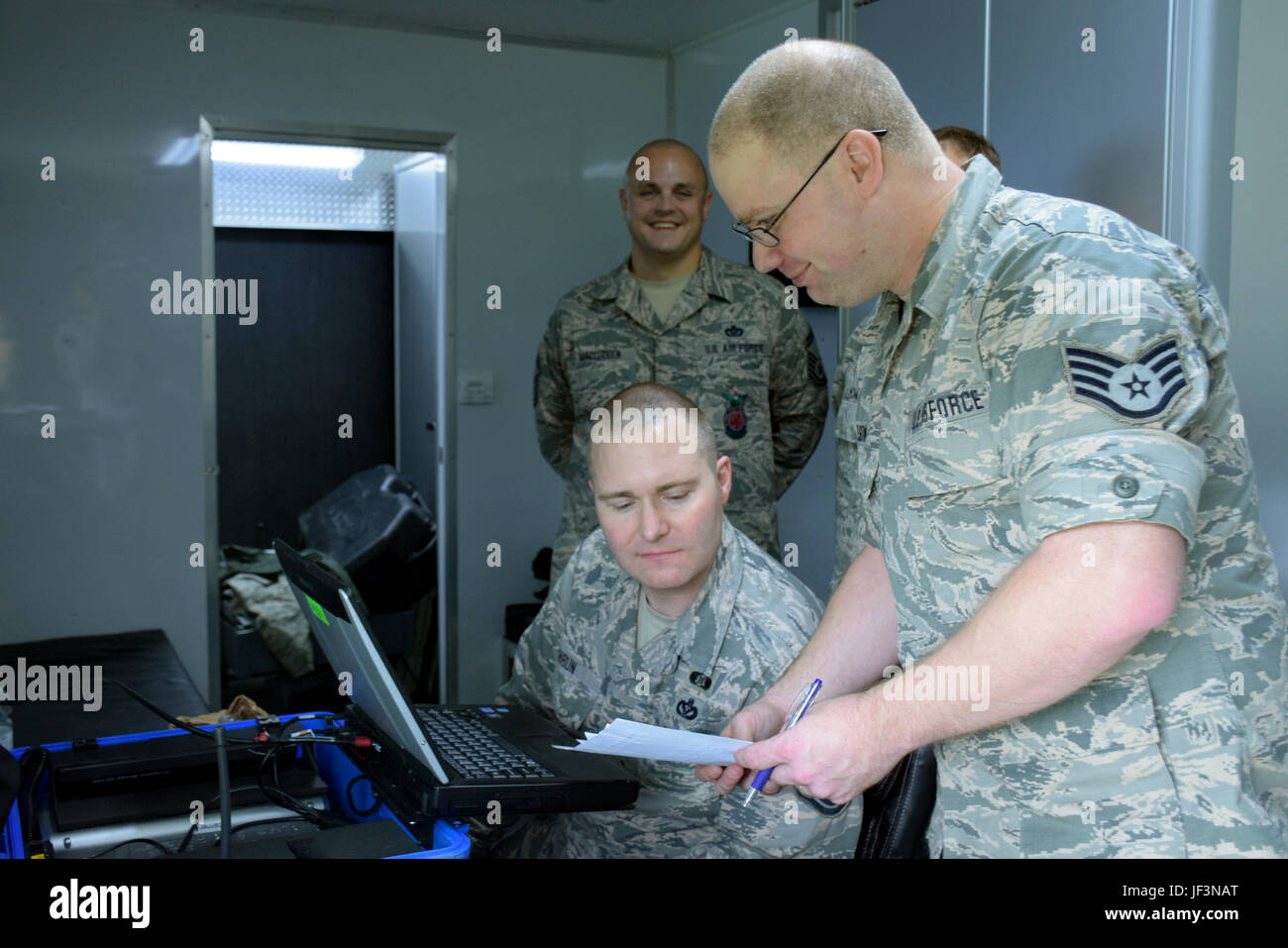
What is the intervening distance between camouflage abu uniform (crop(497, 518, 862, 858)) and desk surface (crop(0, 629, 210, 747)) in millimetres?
911

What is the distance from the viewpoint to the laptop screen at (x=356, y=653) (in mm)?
1160

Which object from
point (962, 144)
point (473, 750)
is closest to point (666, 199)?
point (962, 144)

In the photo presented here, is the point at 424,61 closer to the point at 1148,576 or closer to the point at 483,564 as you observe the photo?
the point at 483,564

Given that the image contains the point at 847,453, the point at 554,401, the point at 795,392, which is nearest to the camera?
the point at 847,453

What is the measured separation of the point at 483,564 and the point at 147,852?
3.20 metres

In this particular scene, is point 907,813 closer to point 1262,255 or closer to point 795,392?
point 1262,255

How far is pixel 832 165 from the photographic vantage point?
1164 millimetres

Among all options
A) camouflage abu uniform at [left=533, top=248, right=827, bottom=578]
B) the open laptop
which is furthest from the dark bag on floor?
camouflage abu uniform at [left=533, top=248, right=827, bottom=578]

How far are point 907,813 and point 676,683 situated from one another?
464mm

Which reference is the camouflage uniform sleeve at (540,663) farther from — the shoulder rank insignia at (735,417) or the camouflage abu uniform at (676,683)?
the shoulder rank insignia at (735,417)

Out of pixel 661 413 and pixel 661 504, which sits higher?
pixel 661 413

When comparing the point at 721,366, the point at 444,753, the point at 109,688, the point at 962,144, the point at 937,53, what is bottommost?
the point at 109,688

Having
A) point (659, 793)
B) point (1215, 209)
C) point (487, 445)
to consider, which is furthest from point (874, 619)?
point (487, 445)

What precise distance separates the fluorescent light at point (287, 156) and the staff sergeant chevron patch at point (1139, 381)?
491 cm
